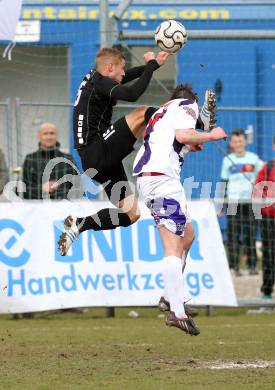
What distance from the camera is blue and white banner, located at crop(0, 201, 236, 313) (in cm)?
1214

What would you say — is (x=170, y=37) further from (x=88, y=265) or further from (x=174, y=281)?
(x=88, y=265)

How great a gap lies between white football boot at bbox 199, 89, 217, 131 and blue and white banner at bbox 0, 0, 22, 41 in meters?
3.08

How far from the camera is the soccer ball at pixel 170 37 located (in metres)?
9.20

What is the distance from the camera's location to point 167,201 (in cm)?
882

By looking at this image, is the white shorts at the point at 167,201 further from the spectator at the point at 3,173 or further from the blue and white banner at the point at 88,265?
the spectator at the point at 3,173

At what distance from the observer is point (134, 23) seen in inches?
639

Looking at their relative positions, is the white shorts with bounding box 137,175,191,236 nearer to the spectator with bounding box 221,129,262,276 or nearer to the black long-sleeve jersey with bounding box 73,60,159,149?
the black long-sleeve jersey with bounding box 73,60,159,149

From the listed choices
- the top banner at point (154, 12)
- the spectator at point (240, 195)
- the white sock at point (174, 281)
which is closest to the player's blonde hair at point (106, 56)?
the white sock at point (174, 281)

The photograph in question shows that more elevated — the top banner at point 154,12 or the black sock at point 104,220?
the top banner at point 154,12

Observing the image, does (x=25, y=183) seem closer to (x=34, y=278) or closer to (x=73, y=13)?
(x=34, y=278)

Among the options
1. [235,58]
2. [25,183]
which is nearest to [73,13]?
[235,58]

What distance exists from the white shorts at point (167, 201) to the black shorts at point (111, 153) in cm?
49

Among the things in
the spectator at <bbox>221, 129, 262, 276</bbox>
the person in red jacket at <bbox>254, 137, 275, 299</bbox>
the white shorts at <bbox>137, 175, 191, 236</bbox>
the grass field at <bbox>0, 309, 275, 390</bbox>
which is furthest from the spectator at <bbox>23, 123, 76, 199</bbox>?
the white shorts at <bbox>137, 175, 191, 236</bbox>

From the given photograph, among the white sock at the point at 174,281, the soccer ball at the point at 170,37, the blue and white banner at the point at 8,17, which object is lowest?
the white sock at the point at 174,281
